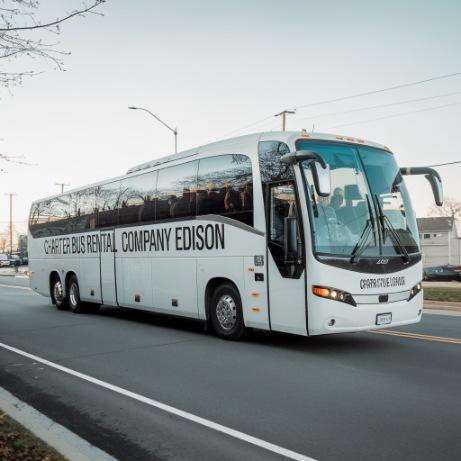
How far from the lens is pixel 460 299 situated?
1719 centimetres

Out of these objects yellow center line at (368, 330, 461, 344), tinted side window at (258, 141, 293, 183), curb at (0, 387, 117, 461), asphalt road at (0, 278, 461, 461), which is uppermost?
tinted side window at (258, 141, 293, 183)

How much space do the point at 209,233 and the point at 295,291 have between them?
251 centimetres

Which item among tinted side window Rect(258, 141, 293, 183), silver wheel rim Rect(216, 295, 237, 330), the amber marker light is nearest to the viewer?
the amber marker light

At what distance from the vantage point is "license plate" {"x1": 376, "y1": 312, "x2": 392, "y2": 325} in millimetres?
8633

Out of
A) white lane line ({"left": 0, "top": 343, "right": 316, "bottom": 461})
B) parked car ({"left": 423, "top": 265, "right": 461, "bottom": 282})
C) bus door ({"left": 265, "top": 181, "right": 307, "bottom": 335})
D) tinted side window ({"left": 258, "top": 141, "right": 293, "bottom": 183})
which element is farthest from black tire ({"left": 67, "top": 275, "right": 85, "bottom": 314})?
parked car ({"left": 423, "top": 265, "right": 461, "bottom": 282})

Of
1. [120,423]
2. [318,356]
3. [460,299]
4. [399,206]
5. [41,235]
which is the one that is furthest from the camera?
[41,235]

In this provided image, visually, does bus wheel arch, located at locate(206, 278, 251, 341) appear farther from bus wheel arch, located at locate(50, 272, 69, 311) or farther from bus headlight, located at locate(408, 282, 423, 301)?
bus wheel arch, located at locate(50, 272, 69, 311)

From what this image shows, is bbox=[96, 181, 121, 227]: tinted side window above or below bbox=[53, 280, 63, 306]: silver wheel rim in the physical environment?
above

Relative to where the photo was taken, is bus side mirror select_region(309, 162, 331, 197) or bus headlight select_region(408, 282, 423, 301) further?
bus headlight select_region(408, 282, 423, 301)

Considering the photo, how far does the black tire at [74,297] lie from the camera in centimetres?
1614

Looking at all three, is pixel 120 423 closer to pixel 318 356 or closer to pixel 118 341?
pixel 318 356

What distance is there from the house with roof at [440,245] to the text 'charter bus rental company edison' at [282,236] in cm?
6327

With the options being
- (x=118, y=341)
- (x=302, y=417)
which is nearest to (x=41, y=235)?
→ (x=118, y=341)

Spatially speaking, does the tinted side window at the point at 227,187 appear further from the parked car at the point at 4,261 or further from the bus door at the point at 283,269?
the parked car at the point at 4,261
